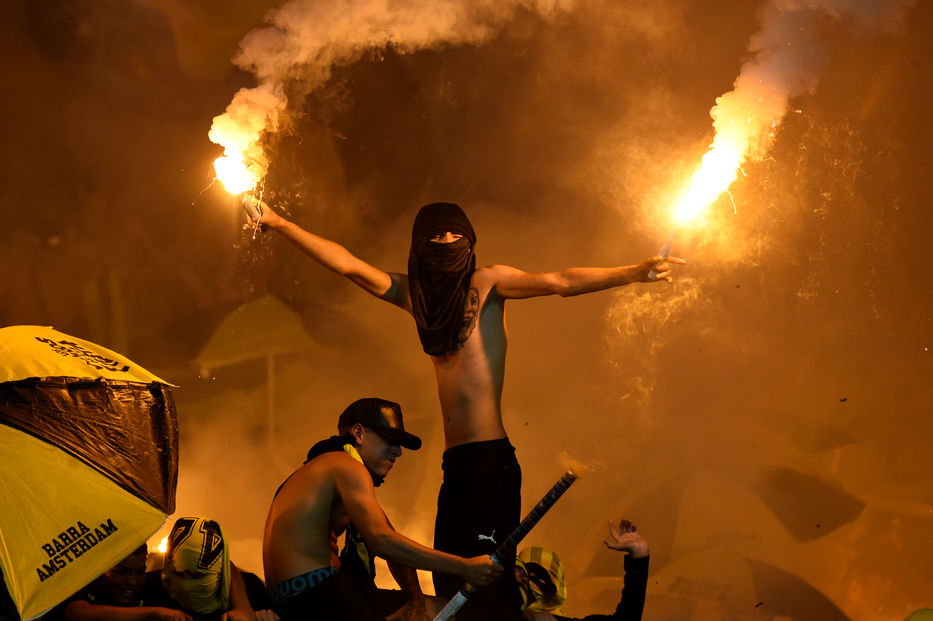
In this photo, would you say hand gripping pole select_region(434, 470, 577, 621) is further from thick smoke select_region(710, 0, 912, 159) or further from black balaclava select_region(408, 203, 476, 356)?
thick smoke select_region(710, 0, 912, 159)

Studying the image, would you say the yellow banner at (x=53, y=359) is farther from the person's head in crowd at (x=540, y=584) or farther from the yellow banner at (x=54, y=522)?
the person's head in crowd at (x=540, y=584)

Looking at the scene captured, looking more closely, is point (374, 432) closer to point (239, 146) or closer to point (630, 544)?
point (630, 544)

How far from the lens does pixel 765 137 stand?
6352mm

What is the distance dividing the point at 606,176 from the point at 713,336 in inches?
55.4

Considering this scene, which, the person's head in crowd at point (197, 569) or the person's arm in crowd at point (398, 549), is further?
the person's head in crowd at point (197, 569)

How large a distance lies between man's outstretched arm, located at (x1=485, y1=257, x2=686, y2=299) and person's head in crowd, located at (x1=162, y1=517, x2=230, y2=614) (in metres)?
1.83

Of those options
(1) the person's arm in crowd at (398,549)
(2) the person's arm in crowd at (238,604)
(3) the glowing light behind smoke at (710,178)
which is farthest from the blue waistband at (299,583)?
(3) the glowing light behind smoke at (710,178)

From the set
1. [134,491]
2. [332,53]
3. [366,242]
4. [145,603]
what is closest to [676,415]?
[366,242]

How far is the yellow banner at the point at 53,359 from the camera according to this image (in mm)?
2879

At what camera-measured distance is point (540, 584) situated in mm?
4168

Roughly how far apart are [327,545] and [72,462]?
129cm

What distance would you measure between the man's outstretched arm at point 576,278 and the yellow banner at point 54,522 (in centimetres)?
228

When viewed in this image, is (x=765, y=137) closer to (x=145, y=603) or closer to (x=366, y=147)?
(x=366, y=147)

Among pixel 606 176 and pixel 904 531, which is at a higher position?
pixel 606 176
